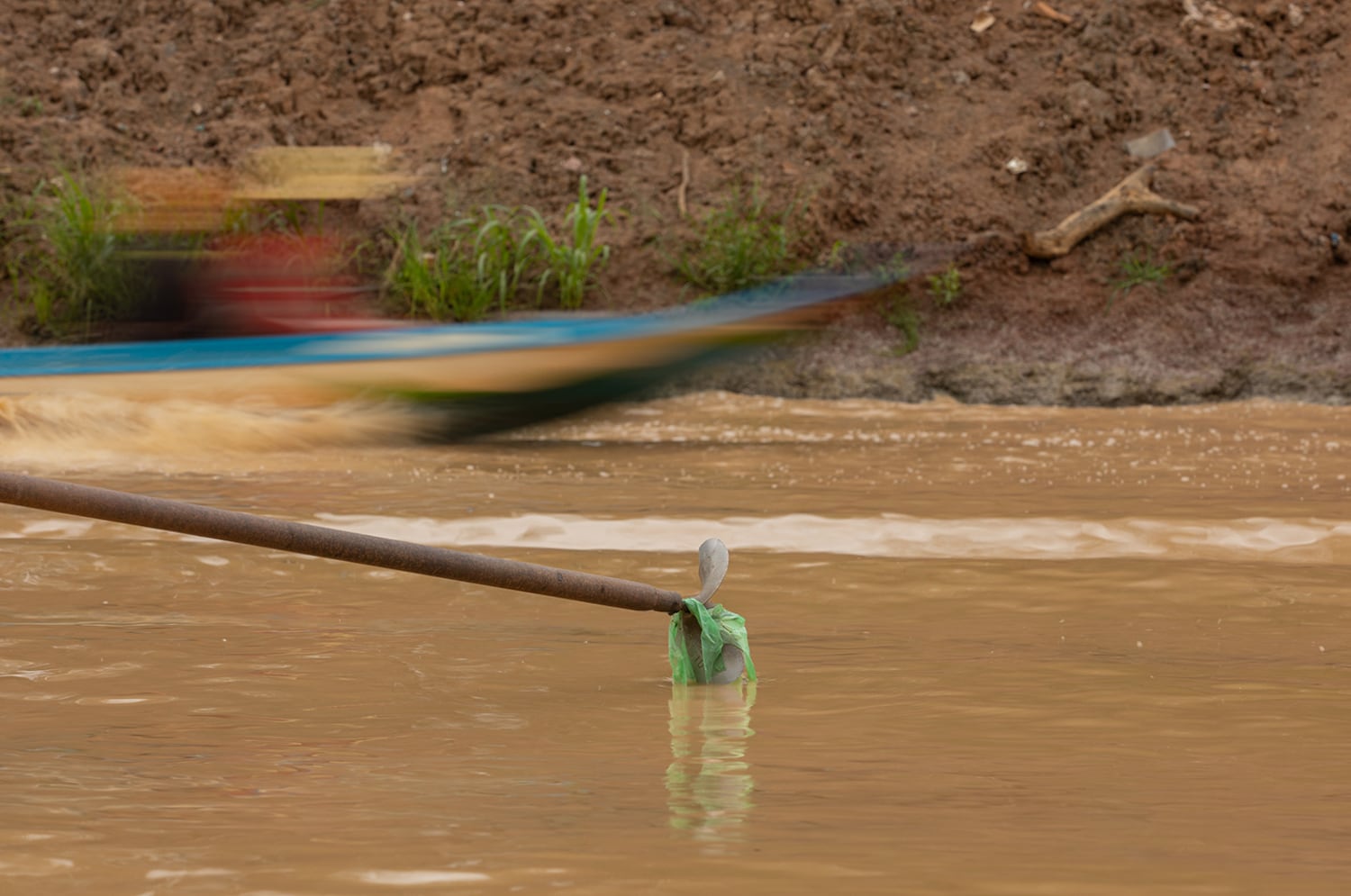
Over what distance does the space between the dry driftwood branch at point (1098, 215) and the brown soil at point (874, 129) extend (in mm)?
60

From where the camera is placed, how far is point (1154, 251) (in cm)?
652

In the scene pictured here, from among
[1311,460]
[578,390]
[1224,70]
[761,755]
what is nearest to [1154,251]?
[1224,70]

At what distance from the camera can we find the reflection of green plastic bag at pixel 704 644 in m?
1.99

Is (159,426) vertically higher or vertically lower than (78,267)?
lower

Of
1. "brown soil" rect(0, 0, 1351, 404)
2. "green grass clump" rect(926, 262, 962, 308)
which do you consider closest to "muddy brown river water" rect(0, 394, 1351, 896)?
"brown soil" rect(0, 0, 1351, 404)

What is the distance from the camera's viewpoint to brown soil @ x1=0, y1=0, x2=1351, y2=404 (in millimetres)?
6270

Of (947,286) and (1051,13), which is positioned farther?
(1051,13)

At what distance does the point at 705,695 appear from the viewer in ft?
6.38

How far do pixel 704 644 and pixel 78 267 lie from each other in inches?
211

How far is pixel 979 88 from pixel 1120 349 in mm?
1662

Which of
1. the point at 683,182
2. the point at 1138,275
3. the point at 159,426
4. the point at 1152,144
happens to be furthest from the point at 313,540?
the point at 1152,144

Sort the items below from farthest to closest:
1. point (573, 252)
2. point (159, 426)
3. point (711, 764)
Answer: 1. point (573, 252)
2. point (159, 426)
3. point (711, 764)

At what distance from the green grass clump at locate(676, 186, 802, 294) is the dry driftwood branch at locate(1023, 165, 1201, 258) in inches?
39.5

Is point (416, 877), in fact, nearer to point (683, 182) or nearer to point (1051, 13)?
point (683, 182)
